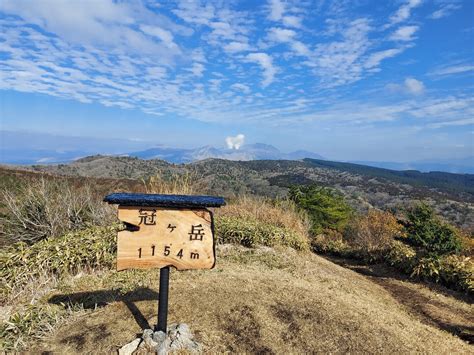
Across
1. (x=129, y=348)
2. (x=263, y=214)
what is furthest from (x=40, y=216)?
(x=263, y=214)

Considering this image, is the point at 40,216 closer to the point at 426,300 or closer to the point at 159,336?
the point at 159,336

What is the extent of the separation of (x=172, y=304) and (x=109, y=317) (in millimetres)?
752

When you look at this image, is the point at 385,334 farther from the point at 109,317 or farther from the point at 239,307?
the point at 109,317

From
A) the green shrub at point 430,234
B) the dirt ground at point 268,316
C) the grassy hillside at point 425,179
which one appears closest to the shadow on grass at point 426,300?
the dirt ground at point 268,316

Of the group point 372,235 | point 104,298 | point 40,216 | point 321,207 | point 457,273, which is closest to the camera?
point 104,298

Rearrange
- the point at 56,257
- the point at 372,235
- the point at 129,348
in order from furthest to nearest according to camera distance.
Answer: the point at 372,235, the point at 56,257, the point at 129,348

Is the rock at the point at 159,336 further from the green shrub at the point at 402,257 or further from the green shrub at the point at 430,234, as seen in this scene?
the green shrub at the point at 430,234

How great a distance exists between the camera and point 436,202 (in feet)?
132

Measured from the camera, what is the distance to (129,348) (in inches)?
127

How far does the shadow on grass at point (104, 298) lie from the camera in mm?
4250

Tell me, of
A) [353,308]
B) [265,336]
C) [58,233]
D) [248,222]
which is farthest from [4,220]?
[353,308]

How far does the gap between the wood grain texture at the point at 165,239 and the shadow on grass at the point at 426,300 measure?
4.14m

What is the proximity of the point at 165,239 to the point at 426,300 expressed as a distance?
572 centimetres

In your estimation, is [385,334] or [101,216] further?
[101,216]
